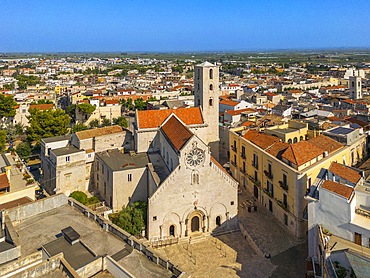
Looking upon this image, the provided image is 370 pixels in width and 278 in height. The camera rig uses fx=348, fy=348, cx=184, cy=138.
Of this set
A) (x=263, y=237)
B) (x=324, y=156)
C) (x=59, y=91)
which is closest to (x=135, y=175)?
(x=263, y=237)

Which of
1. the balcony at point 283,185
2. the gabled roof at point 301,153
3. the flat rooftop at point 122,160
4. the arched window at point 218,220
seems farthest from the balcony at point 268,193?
the flat rooftop at point 122,160

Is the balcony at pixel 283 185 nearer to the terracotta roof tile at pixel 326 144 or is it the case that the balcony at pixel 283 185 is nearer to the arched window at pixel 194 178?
the terracotta roof tile at pixel 326 144

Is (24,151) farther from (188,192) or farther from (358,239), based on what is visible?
(358,239)

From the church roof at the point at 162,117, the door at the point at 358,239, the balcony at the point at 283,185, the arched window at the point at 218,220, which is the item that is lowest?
the arched window at the point at 218,220

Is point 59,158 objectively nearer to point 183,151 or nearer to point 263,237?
point 183,151

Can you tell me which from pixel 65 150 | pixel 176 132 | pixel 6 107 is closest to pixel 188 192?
pixel 176 132

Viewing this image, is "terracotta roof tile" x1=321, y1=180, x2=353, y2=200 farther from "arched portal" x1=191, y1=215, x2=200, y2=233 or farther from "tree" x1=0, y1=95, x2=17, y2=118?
"tree" x1=0, y1=95, x2=17, y2=118

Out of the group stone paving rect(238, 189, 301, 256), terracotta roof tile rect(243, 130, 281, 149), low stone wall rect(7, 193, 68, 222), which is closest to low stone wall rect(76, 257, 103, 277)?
low stone wall rect(7, 193, 68, 222)
